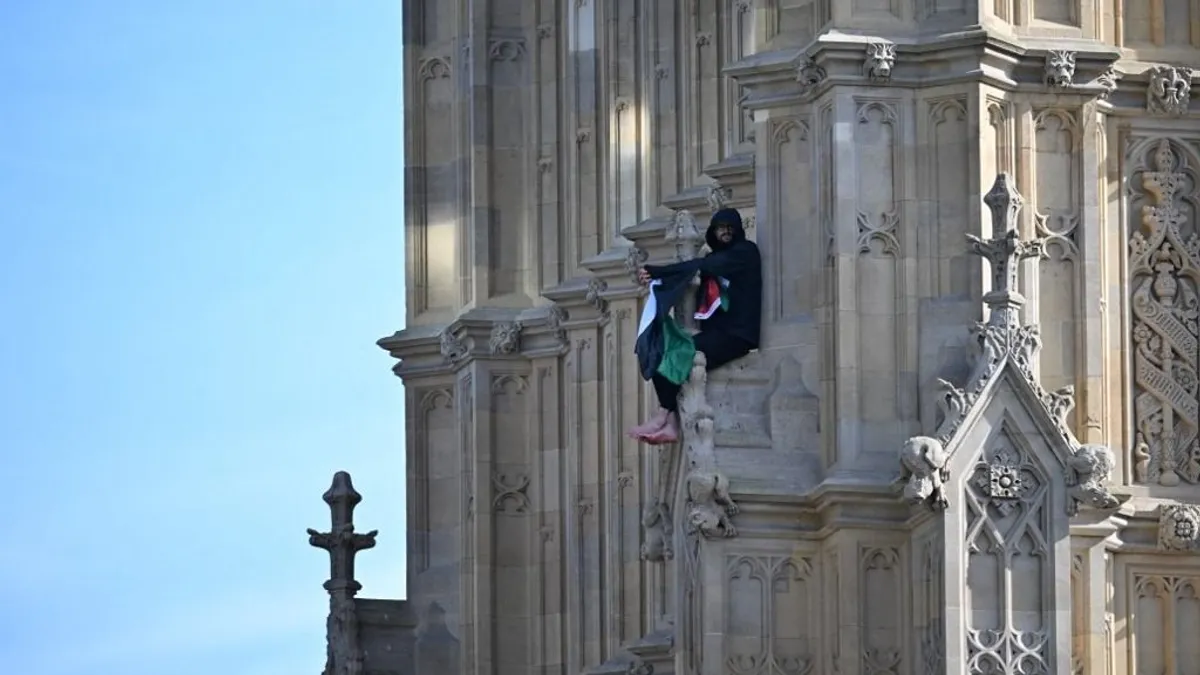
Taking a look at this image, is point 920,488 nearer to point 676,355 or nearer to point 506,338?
point 676,355

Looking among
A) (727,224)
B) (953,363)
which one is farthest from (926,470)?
(727,224)

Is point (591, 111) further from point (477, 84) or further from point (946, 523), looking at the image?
point (946, 523)

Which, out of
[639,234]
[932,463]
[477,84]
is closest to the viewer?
[932,463]

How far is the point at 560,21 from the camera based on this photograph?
68438 millimetres

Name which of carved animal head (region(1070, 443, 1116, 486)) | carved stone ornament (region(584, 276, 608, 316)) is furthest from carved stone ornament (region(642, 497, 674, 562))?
carved stone ornament (region(584, 276, 608, 316))

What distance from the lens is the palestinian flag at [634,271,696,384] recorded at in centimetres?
5775

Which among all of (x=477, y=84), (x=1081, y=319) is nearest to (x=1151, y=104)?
(x=1081, y=319)

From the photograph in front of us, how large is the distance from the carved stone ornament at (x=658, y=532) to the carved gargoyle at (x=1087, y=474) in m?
4.33

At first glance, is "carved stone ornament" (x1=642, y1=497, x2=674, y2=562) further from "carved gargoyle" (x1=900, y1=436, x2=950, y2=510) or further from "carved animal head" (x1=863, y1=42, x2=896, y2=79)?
"carved animal head" (x1=863, y1=42, x2=896, y2=79)

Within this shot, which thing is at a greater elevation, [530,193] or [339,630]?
[530,193]

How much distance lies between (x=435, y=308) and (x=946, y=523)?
48.7 ft

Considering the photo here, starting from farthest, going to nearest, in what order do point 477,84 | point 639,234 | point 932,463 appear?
point 477,84
point 639,234
point 932,463

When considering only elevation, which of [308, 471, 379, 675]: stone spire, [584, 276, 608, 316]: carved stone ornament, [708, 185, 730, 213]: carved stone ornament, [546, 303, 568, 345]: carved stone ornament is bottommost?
[308, 471, 379, 675]: stone spire

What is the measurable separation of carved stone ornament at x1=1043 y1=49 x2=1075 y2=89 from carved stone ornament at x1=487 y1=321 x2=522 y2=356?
11.2m
